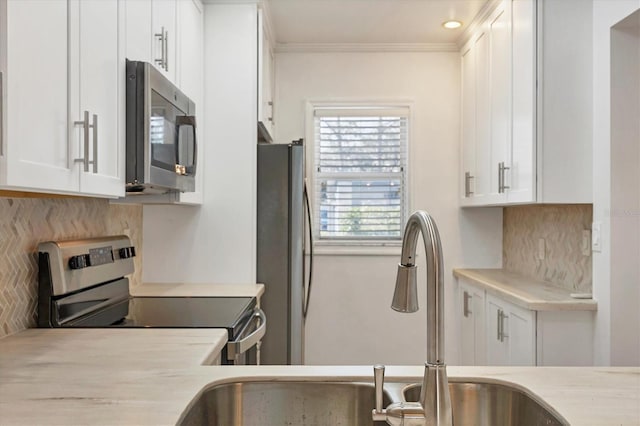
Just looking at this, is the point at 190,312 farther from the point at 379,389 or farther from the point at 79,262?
the point at 379,389

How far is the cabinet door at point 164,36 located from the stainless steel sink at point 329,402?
141cm

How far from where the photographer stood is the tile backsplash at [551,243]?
277 cm

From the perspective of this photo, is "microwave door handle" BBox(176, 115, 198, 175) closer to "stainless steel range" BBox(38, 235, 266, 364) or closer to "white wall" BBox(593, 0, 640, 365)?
"stainless steel range" BBox(38, 235, 266, 364)

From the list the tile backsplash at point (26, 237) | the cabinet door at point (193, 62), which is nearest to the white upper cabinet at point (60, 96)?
the tile backsplash at point (26, 237)

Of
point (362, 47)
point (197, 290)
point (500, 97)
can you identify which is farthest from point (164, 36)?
point (362, 47)

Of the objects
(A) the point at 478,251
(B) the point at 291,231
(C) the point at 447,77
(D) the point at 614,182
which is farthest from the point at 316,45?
(D) the point at 614,182

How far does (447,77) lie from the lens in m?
3.90

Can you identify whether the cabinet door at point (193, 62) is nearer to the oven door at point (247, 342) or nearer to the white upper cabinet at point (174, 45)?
the white upper cabinet at point (174, 45)

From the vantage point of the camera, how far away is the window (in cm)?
395

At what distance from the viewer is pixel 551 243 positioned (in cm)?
309

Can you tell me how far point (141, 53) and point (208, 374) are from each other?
124 centimetres

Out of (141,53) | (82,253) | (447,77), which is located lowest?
(82,253)

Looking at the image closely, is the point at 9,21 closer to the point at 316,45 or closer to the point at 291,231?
the point at 291,231

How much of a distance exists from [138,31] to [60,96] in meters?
0.69
